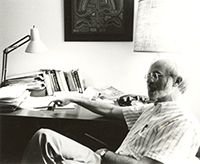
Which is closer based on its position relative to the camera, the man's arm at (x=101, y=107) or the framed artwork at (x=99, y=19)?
the man's arm at (x=101, y=107)

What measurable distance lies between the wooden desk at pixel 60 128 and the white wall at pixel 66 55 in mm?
594

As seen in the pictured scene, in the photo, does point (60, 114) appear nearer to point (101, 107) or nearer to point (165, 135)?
point (101, 107)

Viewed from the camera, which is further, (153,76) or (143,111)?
(143,111)

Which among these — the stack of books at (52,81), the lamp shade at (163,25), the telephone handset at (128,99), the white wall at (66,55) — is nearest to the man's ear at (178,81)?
the lamp shade at (163,25)

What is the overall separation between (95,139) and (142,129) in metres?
0.39

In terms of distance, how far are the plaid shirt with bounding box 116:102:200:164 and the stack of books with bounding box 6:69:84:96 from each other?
0.73m

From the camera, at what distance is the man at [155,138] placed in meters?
0.99

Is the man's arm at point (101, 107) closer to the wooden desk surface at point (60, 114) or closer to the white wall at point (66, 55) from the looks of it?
the wooden desk surface at point (60, 114)

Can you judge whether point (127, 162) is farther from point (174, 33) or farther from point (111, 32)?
point (111, 32)

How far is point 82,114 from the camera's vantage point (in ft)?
4.72

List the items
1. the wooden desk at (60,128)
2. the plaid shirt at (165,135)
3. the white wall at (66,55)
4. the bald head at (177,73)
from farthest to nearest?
the white wall at (66,55) < the wooden desk at (60,128) < the bald head at (177,73) < the plaid shirt at (165,135)

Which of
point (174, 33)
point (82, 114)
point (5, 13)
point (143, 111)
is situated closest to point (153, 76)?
point (143, 111)

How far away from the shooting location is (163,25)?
1404 millimetres

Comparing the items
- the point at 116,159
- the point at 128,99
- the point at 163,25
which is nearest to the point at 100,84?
the point at 128,99
